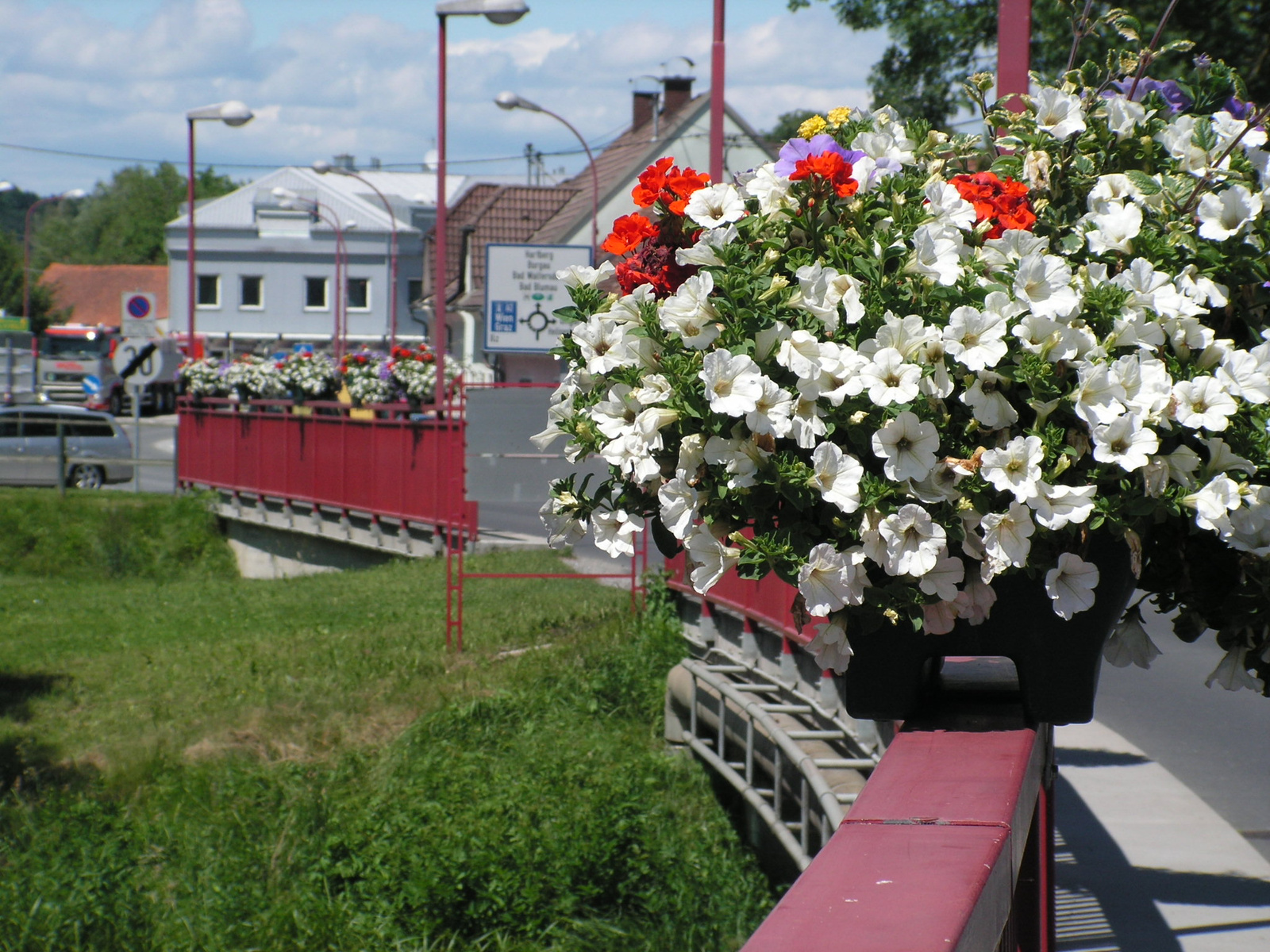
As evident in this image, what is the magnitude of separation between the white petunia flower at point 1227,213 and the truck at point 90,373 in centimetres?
5197

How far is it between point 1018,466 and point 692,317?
0.44 m

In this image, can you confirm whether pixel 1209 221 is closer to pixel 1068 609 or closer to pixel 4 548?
pixel 1068 609

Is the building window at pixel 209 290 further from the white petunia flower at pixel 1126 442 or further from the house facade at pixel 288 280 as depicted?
the white petunia flower at pixel 1126 442

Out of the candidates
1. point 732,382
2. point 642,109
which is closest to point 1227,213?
point 732,382

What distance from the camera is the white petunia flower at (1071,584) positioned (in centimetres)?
174

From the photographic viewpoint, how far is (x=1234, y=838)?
600 centimetres

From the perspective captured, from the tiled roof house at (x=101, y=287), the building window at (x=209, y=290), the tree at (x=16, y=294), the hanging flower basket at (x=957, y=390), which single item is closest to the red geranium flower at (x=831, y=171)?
the hanging flower basket at (x=957, y=390)

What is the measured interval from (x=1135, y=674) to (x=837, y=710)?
508 centimetres

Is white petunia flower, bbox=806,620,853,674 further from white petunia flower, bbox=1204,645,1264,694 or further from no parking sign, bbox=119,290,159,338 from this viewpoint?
no parking sign, bbox=119,290,159,338

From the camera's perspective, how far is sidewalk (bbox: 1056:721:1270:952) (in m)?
4.61

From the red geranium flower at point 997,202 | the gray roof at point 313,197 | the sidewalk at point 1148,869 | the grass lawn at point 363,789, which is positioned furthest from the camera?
the gray roof at point 313,197

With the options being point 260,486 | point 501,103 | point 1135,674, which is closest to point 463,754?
point 1135,674

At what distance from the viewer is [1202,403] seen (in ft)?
5.57

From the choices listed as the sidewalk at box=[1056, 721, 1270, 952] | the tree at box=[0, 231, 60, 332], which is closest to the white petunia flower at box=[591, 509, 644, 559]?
the sidewalk at box=[1056, 721, 1270, 952]
